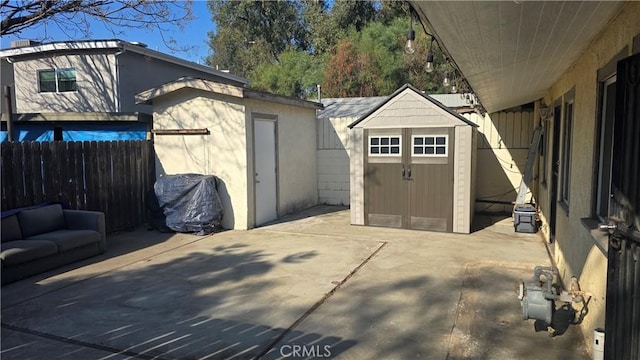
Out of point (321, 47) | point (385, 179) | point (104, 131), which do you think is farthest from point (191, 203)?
point (321, 47)

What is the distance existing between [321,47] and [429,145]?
2142 cm

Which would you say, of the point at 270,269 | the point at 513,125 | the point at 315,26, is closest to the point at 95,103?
the point at 270,269

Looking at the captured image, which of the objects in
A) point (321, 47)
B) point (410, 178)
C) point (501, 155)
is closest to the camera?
point (410, 178)

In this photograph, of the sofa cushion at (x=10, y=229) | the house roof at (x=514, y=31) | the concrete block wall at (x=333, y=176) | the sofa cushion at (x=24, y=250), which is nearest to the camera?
the house roof at (x=514, y=31)

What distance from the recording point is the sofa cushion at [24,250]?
4813 mm

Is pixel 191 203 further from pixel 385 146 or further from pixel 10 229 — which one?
pixel 385 146

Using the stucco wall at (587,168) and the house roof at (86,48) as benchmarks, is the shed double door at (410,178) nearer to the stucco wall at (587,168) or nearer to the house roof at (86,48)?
the stucco wall at (587,168)

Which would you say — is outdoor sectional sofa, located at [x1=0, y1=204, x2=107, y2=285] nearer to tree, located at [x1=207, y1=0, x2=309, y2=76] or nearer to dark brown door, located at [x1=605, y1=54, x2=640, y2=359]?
dark brown door, located at [x1=605, y1=54, x2=640, y2=359]

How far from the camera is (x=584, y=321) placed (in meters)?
3.47

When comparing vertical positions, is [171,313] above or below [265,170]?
below

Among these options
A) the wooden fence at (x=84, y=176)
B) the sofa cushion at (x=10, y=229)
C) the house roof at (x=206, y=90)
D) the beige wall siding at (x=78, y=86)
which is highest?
the beige wall siding at (x=78, y=86)

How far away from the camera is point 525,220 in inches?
286

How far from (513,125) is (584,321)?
22.0 feet

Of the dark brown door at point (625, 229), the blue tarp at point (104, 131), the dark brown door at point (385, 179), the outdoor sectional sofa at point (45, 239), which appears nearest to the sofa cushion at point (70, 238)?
the outdoor sectional sofa at point (45, 239)
